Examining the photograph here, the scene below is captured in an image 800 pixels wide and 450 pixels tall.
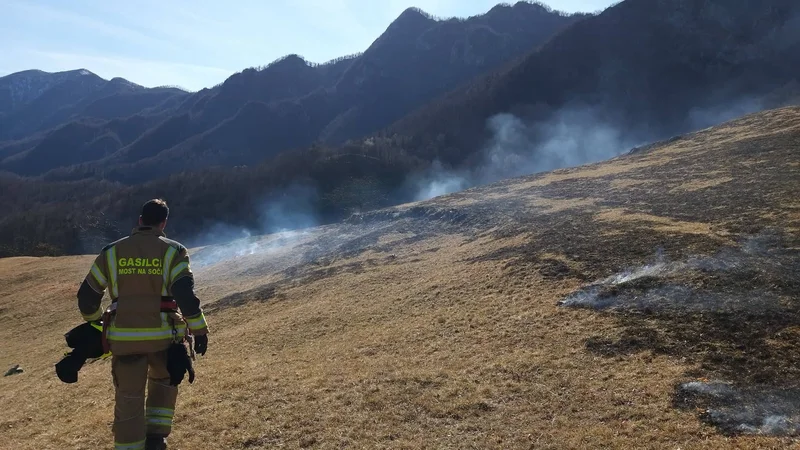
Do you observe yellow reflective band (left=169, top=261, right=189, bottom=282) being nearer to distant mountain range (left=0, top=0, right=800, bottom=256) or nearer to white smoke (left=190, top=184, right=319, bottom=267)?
white smoke (left=190, top=184, right=319, bottom=267)

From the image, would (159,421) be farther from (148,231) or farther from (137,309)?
(148,231)

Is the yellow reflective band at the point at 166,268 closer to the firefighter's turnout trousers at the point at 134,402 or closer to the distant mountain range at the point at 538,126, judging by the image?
the firefighter's turnout trousers at the point at 134,402

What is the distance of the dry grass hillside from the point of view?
29.5ft

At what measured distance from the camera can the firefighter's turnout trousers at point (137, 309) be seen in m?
6.71

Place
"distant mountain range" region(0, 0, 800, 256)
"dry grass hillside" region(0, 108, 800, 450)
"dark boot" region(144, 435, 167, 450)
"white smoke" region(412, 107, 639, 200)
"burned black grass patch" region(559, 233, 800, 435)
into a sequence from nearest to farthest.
A: "dark boot" region(144, 435, 167, 450) < "burned black grass patch" region(559, 233, 800, 435) < "dry grass hillside" region(0, 108, 800, 450) < "white smoke" region(412, 107, 639, 200) < "distant mountain range" region(0, 0, 800, 256)

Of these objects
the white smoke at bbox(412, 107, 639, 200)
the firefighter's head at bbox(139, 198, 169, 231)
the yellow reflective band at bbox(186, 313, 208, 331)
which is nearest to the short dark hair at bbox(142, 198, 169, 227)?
the firefighter's head at bbox(139, 198, 169, 231)

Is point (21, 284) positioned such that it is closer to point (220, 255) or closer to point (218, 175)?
point (220, 255)

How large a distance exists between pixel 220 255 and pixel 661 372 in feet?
144

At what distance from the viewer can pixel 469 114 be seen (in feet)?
596

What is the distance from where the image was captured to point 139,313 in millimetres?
6734

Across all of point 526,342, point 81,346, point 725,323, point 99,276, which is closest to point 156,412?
point 81,346

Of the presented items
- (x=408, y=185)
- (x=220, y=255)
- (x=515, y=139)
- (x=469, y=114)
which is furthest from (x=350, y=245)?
(x=469, y=114)

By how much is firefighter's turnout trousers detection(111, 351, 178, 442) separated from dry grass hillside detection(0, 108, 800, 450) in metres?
2.64

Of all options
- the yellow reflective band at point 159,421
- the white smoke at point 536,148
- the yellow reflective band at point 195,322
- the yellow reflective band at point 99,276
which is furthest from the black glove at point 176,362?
the white smoke at point 536,148
